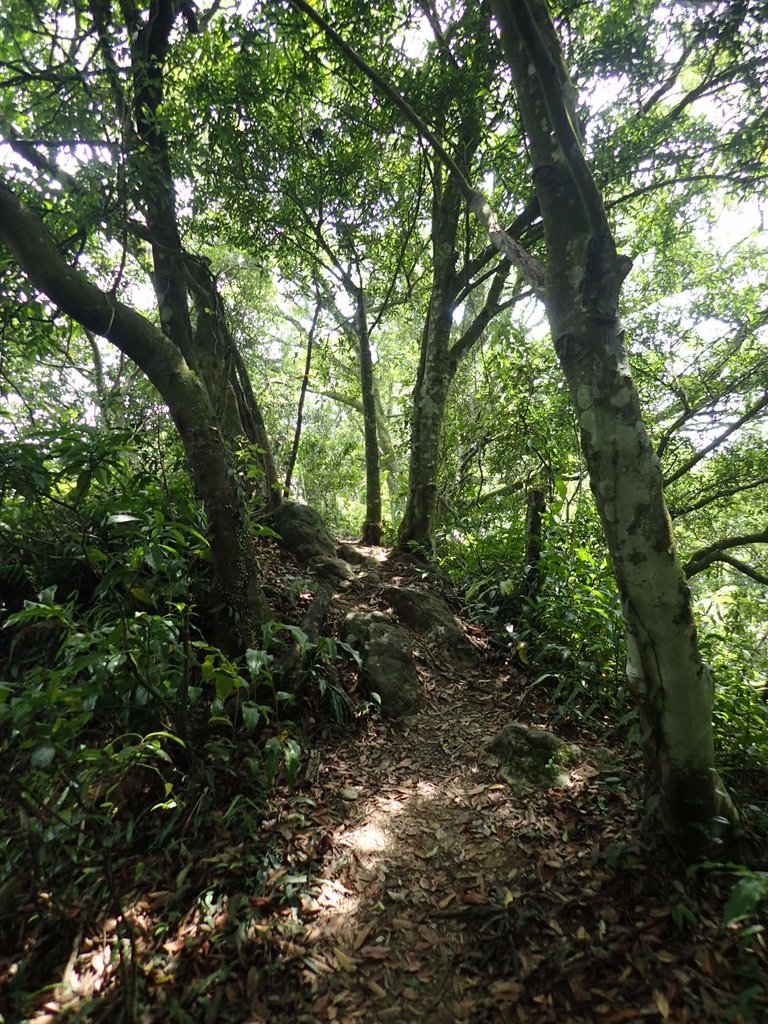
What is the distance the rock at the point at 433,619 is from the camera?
540cm

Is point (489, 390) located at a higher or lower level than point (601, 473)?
higher

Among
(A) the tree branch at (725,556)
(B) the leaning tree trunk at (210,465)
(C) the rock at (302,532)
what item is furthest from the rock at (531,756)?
(C) the rock at (302,532)

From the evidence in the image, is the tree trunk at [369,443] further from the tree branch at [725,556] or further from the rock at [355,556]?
the tree branch at [725,556]

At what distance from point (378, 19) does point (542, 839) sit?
26.9 ft

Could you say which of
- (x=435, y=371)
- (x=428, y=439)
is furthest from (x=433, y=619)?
(x=435, y=371)

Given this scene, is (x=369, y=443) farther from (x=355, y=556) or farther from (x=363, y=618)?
(x=363, y=618)

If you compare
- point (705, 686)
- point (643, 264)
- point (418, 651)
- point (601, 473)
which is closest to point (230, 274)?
point (643, 264)

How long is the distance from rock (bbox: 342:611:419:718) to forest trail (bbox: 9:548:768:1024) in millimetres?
956

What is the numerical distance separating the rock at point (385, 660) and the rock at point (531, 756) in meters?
0.87

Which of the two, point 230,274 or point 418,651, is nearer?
point 418,651

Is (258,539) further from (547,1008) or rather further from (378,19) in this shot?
(378,19)

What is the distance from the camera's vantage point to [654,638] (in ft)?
7.88

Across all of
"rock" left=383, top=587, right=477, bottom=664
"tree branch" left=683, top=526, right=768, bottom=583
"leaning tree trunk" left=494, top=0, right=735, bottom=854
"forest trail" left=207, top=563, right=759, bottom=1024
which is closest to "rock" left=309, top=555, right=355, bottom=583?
"rock" left=383, top=587, right=477, bottom=664

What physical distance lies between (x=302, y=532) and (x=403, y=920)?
467cm
